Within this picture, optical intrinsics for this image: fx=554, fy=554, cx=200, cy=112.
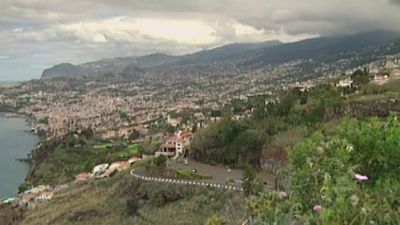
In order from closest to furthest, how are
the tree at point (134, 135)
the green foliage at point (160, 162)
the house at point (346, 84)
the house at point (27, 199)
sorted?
the green foliage at point (160, 162) < the house at point (27, 199) < the house at point (346, 84) < the tree at point (134, 135)

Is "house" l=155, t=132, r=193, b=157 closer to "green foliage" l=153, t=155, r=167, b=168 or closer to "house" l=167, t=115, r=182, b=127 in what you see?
"green foliage" l=153, t=155, r=167, b=168

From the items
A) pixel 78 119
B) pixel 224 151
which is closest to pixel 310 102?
pixel 224 151

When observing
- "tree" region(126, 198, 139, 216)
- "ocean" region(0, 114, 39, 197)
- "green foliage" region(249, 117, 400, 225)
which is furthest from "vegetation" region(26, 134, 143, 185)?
"green foliage" region(249, 117, 400, 225)

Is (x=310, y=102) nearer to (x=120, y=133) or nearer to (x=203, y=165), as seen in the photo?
(x=203, y=165)

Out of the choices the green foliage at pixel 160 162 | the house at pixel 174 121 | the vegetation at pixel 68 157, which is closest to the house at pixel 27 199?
the vegetation at pixel 68 157

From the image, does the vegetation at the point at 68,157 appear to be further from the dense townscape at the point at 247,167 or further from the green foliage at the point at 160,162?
the green foliage at the point at 160,162

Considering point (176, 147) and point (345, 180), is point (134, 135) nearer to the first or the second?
point (176, 147)

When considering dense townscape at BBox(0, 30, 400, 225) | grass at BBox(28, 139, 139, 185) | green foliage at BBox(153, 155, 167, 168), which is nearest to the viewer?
Result: dense townscape at BBox(0, 30, 400, 225)
